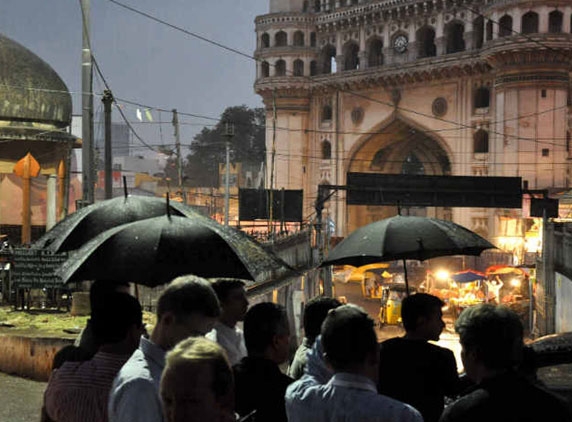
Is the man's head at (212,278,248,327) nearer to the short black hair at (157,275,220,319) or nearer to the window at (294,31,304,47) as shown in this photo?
the short black hair at (157,275,220,319)

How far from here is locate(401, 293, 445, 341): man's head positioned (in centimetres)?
441

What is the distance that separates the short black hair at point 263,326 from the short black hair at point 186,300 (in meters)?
0.51

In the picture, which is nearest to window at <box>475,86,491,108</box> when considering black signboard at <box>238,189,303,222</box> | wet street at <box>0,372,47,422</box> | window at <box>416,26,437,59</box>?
window at <box>416,26,437,59</box>

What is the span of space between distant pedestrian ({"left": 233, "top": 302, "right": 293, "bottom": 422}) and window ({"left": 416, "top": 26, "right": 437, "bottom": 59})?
4261 centimetres

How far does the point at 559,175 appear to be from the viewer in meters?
38.3

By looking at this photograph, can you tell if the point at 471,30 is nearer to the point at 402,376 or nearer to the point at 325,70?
the point at 325,70

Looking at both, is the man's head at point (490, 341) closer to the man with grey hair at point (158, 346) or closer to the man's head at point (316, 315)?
the man with grey hair at point (158, 346)

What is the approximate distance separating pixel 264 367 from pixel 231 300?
1.02m

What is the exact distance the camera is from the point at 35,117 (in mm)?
19547

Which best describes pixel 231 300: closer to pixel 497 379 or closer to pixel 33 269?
pixel 497 379

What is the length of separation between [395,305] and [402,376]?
24.4 metres

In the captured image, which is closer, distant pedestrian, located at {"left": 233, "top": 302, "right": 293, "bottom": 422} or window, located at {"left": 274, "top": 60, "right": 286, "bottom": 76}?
distant pedestrian, located at {"left": 233, "top": 302, "right": 293, "bottom": 422}

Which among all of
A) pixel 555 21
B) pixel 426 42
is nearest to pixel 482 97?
pixel 426 42

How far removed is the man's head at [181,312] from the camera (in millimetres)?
3514
